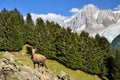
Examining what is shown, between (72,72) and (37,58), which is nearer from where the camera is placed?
(37,58)

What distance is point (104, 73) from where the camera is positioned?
10375cm

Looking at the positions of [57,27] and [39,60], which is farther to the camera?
[57,27]

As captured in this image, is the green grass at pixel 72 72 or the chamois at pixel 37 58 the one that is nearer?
the chamois at pixel 37 58

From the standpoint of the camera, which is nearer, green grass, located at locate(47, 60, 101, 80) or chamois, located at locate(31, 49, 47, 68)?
chamois, located at locate(31, 49, 47, 68)

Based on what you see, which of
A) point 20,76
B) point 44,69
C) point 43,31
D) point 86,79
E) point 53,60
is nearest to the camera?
point 20,76

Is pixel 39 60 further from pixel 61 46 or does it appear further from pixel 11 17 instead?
pixel 11 17

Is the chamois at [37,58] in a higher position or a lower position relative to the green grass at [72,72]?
higher

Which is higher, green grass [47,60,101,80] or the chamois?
the chamois

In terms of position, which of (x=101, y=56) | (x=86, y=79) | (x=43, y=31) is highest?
(x=43, y=31)

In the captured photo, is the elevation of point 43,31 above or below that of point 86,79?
above

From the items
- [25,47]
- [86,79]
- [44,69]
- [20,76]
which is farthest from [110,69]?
[20,76]

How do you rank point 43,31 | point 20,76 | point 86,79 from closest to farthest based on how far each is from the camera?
point 20,76 → point 86,79 → point 43,31

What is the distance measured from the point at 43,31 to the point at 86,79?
2475 centimetres

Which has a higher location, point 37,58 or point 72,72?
point 37,58
